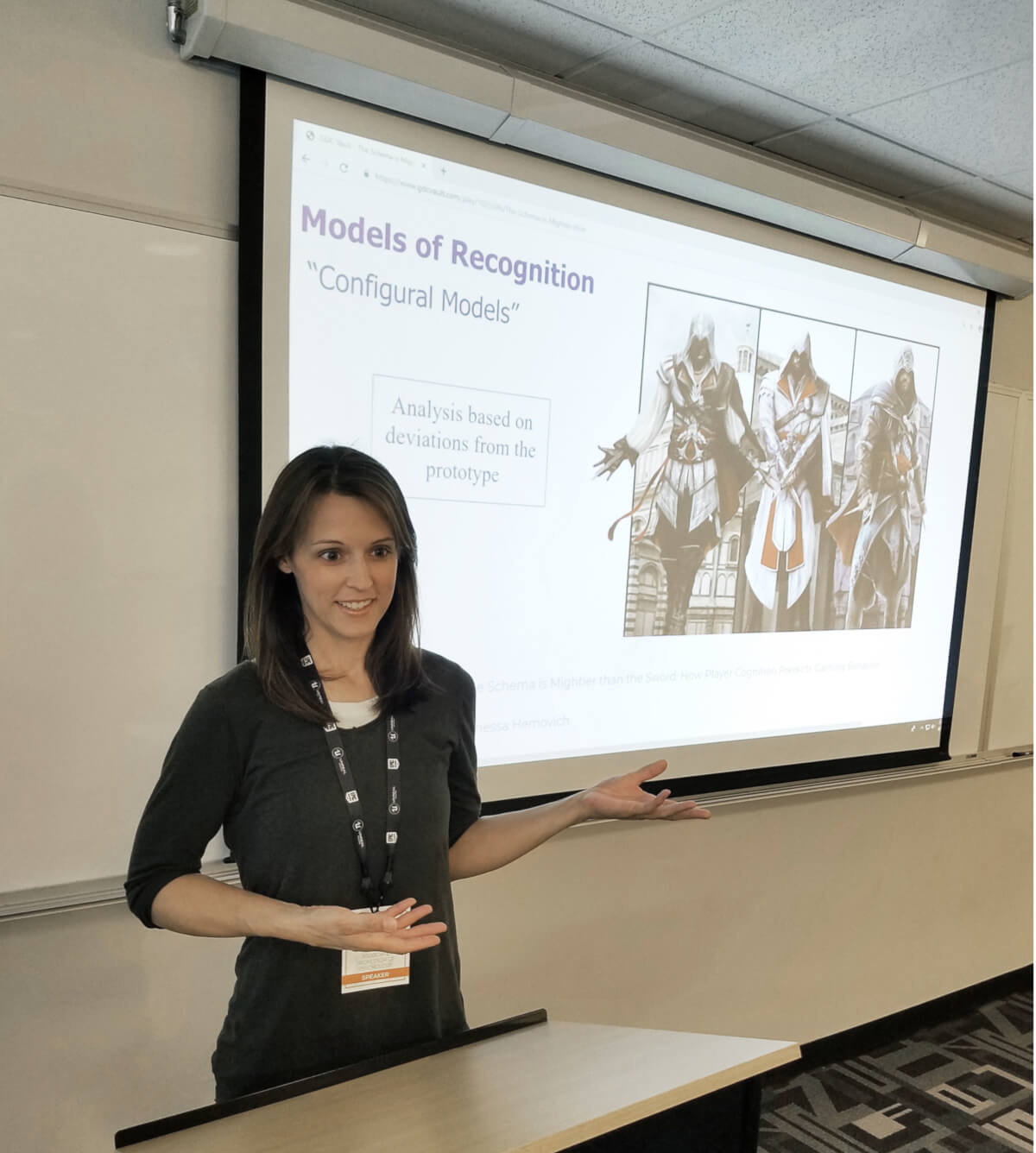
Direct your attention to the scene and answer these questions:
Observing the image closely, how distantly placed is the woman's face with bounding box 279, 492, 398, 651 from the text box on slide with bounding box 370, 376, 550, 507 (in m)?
0.55

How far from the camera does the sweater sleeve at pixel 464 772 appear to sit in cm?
174

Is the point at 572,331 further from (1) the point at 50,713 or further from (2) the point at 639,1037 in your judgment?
(2) the point at 639,1037

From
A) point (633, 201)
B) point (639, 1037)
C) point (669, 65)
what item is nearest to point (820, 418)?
point (633, 201)

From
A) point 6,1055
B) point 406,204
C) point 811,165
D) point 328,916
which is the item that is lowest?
point 6,1055

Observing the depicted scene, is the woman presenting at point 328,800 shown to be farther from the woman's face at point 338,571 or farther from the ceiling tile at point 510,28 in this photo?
the ceiling tile at point 510,28

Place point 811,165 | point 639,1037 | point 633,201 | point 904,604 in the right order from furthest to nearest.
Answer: point 904,604 → point 811,165 → point 633,201 → point 639,1037

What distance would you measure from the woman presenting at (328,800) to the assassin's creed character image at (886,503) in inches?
66.4

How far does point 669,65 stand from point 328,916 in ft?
6.79

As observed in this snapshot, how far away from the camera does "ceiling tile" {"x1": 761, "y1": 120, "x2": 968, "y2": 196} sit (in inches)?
110

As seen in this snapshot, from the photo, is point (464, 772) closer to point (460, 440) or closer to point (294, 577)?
point (294, 577)

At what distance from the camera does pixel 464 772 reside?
175 cm

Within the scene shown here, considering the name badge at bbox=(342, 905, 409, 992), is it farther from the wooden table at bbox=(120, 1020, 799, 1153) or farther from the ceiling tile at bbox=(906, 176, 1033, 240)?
the ceiling tile at bbox=(906, 176, 1033, 240)

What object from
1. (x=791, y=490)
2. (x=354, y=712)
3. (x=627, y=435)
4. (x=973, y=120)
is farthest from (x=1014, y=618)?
(x=354, y=712)

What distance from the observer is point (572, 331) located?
2.52 meters
